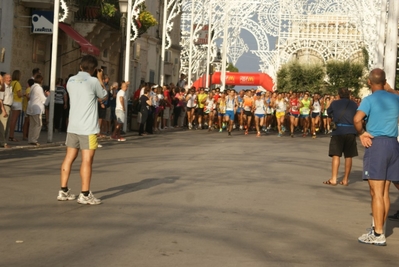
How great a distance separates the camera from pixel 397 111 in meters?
9.76

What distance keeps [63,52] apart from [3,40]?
650cm

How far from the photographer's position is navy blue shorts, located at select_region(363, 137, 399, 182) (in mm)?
9617

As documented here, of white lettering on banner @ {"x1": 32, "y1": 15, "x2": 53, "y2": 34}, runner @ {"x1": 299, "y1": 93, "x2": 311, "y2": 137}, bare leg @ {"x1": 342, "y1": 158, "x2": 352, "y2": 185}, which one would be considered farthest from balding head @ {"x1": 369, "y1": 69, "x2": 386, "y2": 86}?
runner @ {"x1": 299, "y1": 93, "x2": 311, "y2": 137}

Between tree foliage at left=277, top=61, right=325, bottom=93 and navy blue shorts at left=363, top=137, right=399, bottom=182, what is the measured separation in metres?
56.3

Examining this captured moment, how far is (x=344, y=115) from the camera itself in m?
16.1

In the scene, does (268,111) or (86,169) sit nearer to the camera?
(86,169)

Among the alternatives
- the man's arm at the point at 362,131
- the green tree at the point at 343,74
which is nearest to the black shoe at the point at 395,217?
the man's arm at the point at 362,131

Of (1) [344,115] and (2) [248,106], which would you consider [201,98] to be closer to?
(2) [248,106]

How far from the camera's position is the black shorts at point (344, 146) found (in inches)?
632

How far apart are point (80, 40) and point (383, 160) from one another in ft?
82.3

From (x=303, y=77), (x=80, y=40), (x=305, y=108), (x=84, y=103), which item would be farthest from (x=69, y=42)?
(x=303, y=77)

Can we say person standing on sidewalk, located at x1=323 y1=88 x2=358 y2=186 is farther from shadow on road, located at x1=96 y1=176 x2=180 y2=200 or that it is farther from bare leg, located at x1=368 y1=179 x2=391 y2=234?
bare leg, located at x1=368 y1=179 x2=391 y2=234

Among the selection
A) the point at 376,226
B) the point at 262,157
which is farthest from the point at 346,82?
the point at 376,226

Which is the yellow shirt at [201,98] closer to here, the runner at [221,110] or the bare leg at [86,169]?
the runner at [221,110]
